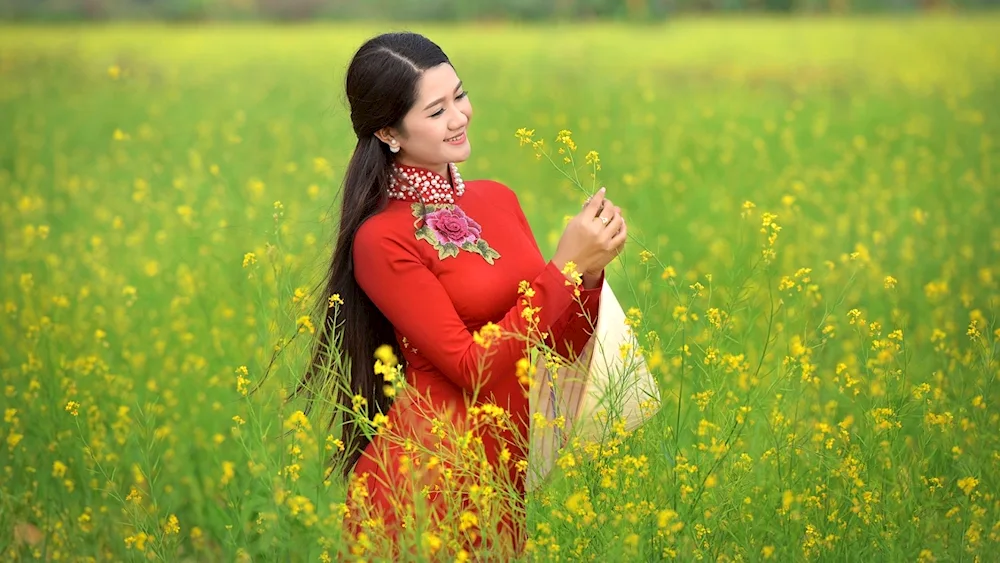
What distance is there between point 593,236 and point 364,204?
1.74ft

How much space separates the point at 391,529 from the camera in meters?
2.80

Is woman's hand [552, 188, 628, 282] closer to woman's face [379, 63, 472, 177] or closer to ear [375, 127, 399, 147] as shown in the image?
woman's face [379, 63, 472, 177]

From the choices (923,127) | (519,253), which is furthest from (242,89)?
(519,253)

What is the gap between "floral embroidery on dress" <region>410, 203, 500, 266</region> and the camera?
282 centimetres

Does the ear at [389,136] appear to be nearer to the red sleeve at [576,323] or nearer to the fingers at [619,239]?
the red sleeve at [576,323]

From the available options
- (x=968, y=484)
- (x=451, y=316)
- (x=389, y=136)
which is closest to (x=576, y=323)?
(x=451, y=316)

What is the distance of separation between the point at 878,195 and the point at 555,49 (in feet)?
30.5

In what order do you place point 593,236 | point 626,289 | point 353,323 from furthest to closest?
1. point 626,289
2. point 353,323
3. point 593,236

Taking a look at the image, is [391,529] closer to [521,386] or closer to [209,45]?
[521,386]

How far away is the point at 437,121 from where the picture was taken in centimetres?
281

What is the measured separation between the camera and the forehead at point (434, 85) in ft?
9.23

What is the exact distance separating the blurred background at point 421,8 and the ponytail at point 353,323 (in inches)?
614

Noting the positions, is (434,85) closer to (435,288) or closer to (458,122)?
(458,122)

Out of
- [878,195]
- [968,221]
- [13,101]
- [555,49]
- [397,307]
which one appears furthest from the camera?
[555,49]
